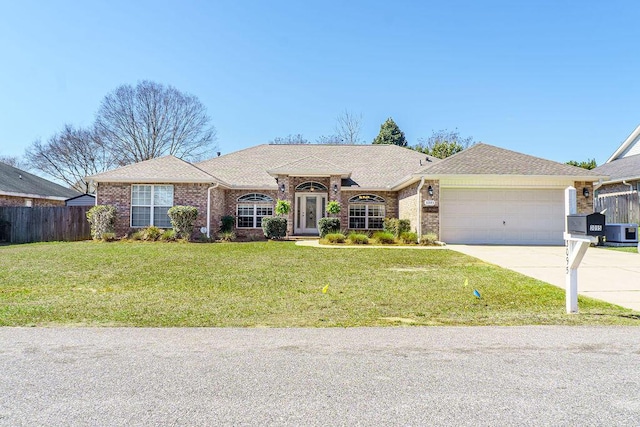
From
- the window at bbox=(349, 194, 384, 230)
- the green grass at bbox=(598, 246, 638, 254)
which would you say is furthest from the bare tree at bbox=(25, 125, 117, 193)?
the green grass at bbox=(598, 246, 638, 254)

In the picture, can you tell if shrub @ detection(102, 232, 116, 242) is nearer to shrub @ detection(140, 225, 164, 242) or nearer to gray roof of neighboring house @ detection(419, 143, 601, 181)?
shrub @ detection(140, 225, 164, 242)

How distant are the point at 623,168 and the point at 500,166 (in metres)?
12.5

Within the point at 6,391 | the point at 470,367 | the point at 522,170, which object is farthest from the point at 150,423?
the point at 522,170

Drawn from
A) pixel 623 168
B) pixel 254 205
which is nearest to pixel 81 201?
pixel 254 205

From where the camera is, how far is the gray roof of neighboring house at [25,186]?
70.3 ft

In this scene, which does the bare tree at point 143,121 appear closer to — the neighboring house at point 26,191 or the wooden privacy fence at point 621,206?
the neighboring house at point 26,191

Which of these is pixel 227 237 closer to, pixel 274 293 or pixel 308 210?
pixel 308 210

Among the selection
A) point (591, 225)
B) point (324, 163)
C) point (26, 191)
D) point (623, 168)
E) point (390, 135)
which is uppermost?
point (390, 135)

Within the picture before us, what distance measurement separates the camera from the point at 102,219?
57.8ft

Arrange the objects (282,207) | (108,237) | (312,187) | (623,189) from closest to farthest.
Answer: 1. (108,237)
2. (282,207)
3. (312,187)
4. (623,189)

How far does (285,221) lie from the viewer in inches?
728

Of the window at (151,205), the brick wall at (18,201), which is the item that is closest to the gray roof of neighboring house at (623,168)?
the window at (151,205)

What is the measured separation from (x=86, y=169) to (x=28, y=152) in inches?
199

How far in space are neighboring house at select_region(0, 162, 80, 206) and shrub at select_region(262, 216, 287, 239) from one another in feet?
45.7
